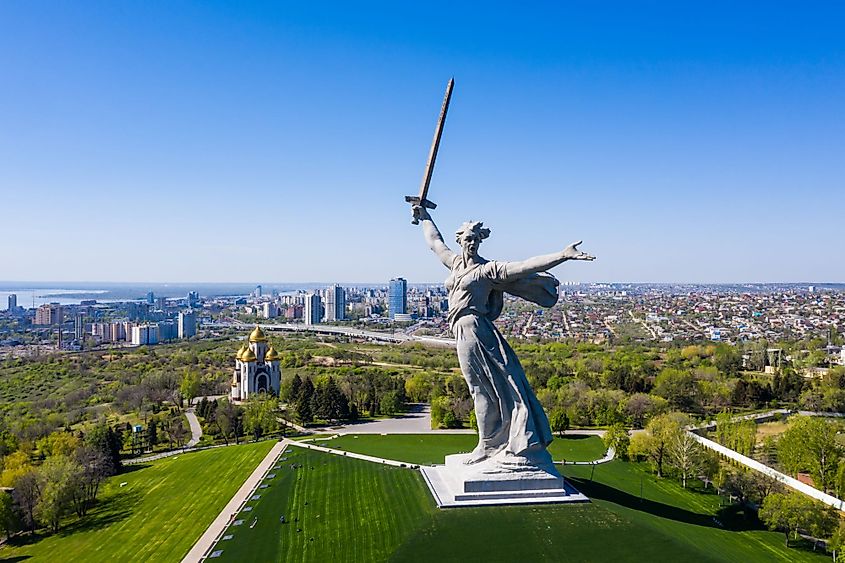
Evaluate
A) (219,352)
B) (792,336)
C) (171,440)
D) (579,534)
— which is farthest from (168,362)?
(792,336)

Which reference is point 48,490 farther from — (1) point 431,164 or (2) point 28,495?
(1) point 431,164

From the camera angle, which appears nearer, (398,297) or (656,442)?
(656,442)

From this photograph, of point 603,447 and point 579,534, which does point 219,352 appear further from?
point 579,534

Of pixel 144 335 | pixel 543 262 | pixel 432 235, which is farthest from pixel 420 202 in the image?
pixel 144 335

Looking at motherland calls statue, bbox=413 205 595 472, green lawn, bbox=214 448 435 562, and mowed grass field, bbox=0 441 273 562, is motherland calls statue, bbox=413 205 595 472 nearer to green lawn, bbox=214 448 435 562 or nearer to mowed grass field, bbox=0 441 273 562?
green lawn, bbox=214 448 435 562

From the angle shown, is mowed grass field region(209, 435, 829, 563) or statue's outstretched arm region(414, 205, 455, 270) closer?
mowed grass field region(209, 435, 829, 563)

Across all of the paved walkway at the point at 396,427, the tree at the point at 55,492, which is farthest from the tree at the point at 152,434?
the tree at the point at 55,492

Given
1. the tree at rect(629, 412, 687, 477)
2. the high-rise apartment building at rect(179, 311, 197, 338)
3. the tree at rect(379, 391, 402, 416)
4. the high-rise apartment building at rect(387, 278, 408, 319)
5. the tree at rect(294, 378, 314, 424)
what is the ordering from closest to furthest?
the tree at rect(629, 412, 687, 477)
the tree at rect(294, 378, 314, 424)
the tree at rect(379, 391, 402, 416)
the high-rise apartment building at rect(179, 311, 197, 338)
the high-rise apartment building at rect(387, 278, 408, 319)

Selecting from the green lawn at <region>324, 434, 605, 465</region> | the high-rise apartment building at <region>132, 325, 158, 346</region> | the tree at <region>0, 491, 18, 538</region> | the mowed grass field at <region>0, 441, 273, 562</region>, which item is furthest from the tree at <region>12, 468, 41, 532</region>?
the high-rise apartment building at <region>132, 325, 158, 346</region>
